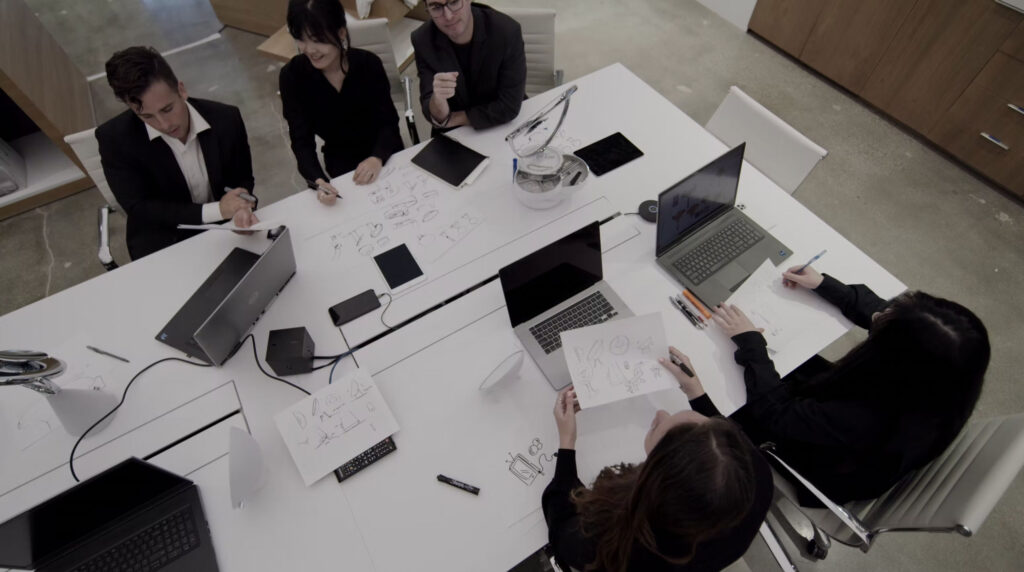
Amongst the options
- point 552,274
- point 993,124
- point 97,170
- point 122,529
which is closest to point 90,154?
point 97,170

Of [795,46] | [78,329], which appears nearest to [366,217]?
[78,329]

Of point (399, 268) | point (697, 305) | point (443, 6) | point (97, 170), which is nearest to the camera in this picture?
point (697, 305)

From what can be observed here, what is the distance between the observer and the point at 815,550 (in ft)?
4.21

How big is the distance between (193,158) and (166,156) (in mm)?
88

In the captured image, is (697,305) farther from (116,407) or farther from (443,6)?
(116,407)

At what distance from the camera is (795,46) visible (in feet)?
12.1

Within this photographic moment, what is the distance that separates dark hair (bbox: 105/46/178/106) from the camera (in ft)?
5.11

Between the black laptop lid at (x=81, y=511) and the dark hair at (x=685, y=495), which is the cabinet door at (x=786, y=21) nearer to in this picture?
the dark hair at (x=685, y=495)

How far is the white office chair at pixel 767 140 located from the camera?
75.7 inches

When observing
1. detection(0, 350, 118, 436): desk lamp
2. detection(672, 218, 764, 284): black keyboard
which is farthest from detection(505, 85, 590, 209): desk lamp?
detection(0, 350, 118, 436): desk lamp

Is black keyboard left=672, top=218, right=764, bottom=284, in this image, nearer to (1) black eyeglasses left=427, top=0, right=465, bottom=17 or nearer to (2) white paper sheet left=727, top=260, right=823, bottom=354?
(2) white paper sheet left=727, top=260, right=823, bottom=354

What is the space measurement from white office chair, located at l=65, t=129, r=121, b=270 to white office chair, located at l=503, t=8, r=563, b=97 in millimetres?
1823

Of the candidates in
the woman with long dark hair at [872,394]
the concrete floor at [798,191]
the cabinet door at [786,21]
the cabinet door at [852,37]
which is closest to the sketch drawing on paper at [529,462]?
the woman with long dark hair at [872,394]

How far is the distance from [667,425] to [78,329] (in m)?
1.85
